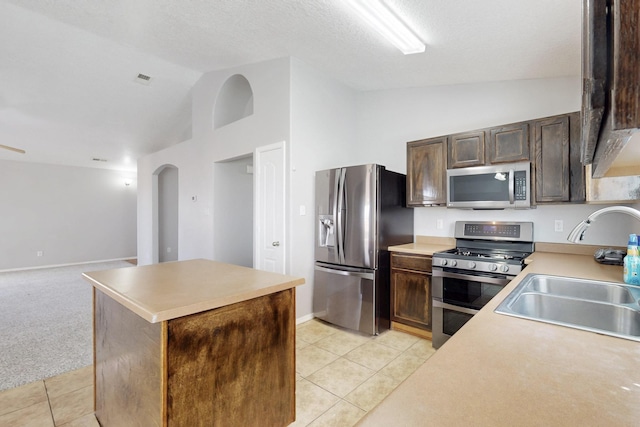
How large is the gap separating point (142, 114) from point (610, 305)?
254 inches

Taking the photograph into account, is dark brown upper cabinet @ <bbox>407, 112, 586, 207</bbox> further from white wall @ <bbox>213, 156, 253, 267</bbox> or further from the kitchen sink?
white wall @ <bbox>213, 156, 253, 267</bbox>

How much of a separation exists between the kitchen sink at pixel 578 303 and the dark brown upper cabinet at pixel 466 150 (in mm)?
1584

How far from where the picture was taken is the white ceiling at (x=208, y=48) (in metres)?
2.20

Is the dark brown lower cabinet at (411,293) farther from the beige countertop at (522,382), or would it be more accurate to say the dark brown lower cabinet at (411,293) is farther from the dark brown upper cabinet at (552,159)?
the beige countertop at (522,382)

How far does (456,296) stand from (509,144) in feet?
4.81

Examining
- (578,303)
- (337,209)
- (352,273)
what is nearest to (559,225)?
(578,303)

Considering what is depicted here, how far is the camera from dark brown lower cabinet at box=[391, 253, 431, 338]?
9.73 feet

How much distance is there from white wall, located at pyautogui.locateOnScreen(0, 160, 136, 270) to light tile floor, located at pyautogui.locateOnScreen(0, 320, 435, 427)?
6551 millimetres

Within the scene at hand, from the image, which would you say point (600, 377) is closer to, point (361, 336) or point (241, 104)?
point (361, 336)

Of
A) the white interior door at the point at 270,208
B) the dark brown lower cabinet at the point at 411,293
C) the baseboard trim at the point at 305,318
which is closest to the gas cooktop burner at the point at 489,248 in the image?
the dark brown lower cabinet at the point at 411,293

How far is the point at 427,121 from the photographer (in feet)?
12.0

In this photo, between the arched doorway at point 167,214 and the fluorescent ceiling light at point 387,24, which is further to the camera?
the arched doorway at point 167,214

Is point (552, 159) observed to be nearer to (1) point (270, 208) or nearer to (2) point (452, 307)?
(2) point (452, 307)

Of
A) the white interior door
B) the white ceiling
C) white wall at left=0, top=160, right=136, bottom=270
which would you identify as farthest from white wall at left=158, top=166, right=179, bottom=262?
the white interior door
